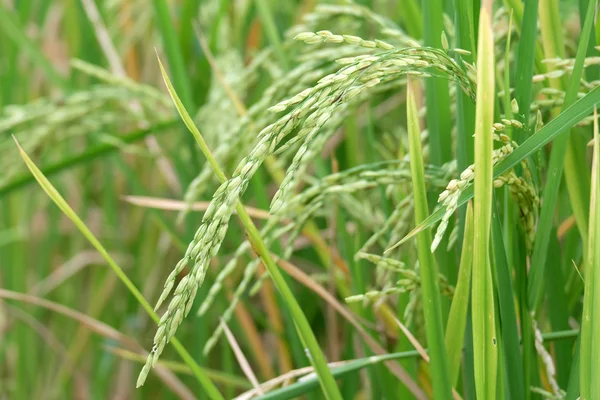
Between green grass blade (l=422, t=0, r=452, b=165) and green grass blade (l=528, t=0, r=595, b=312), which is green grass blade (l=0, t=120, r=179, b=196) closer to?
green grass blade (l=422, t=0, r=452, b=165)

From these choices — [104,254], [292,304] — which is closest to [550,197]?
[292,304]

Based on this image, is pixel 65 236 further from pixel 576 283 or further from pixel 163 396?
pixel 576 283

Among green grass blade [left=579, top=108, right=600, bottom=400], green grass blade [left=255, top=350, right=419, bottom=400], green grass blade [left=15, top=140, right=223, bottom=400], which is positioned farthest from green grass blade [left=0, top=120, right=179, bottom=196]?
green grass blade [left=579, top=108, right=600, bottom=400]

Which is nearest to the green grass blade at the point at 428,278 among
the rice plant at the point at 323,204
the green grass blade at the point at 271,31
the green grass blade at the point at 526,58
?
the rice plant at the point at 323,204

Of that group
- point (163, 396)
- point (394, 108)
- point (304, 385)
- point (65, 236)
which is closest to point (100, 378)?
point (163, 396)

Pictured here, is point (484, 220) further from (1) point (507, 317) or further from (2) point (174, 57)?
(2) point (174, 57)

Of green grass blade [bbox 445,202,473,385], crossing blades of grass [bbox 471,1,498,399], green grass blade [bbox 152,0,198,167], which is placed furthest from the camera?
green grass blade [bbox 152,0,198,167]

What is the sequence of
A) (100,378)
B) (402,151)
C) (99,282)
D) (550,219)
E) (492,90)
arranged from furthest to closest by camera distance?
(99,282)
(100,378)
(402,151)
(550,219)
(492,90)

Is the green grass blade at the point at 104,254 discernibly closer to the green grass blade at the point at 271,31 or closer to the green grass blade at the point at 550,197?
the green grass blade at the point at 550,197
